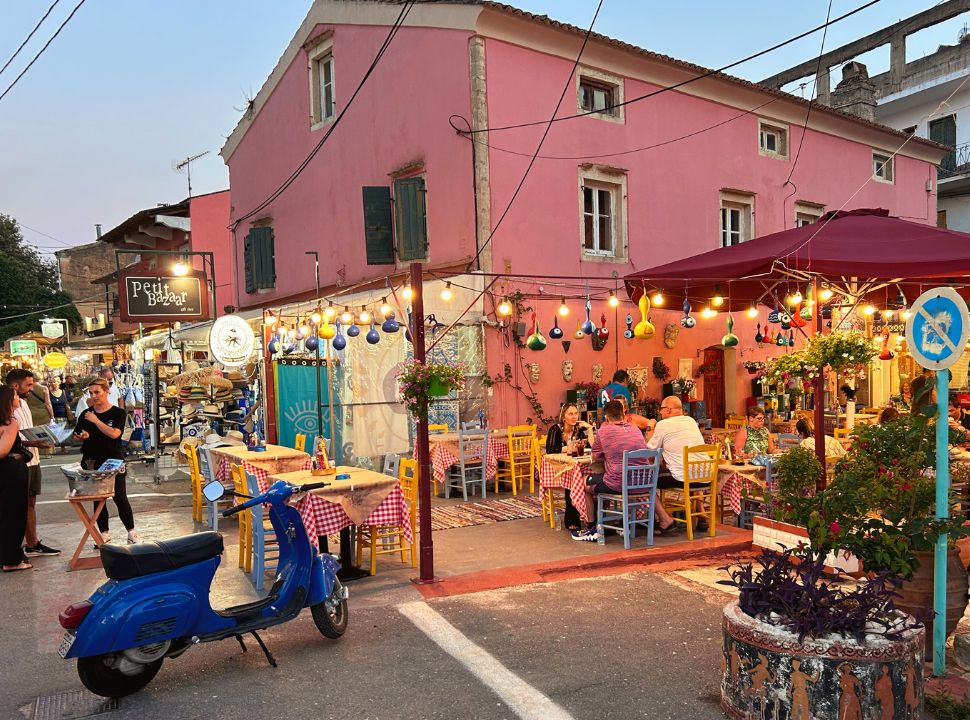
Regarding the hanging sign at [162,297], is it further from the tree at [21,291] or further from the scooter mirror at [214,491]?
the tree at [21,291]

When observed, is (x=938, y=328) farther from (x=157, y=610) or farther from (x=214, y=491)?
(x=157, y=610)

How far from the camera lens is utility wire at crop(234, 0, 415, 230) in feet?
42.1

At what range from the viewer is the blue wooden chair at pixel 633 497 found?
7.29m


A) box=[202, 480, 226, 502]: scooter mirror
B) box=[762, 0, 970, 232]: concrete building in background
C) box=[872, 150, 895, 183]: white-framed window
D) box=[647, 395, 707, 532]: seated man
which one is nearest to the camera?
box=[202, 480, 226, 502]: scooter mirror

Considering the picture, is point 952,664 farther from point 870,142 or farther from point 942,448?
point 870,142

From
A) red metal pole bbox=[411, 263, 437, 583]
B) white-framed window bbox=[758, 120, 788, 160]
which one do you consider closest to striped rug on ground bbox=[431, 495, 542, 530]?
red metal pole bbox=[411, 263, 437, 583]

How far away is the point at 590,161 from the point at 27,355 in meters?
20.6

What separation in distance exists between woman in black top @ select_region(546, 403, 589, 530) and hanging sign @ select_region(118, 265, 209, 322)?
23.2 feet

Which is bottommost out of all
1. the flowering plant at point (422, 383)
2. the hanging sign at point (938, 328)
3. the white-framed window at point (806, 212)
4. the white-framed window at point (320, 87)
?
the flowering plant at point (422, 383)

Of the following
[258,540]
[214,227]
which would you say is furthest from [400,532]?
[214,227]

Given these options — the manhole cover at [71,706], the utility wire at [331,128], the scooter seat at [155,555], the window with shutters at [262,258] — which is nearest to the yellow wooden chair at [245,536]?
the scooter seat at [155,555]

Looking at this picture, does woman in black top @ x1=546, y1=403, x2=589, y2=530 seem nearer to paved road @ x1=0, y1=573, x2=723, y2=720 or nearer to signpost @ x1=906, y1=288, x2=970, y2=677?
paved road @ x1=0, y1=573, x2=723, y2=720

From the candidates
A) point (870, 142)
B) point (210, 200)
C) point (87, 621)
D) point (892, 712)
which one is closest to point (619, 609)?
point (892, 712)

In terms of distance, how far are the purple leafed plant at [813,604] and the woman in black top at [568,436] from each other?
4289 millimetres
